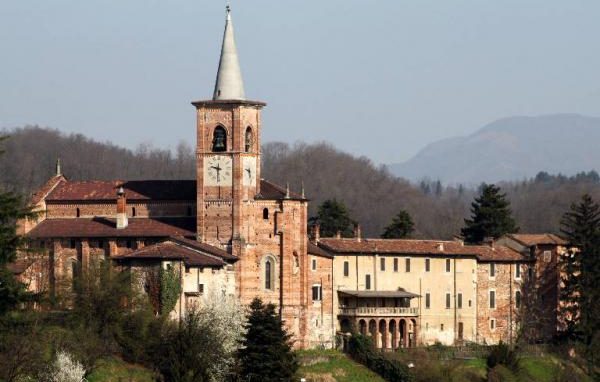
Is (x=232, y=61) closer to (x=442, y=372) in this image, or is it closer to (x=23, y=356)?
(x=442, y=372)

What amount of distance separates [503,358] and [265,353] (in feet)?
58.0

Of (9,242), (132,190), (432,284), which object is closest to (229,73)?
(132,190)

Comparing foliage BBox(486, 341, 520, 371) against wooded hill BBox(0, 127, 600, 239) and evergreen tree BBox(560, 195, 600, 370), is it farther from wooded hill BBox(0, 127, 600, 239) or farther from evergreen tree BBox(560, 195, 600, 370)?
wooded hill BBox(0, 127, 600, 239)

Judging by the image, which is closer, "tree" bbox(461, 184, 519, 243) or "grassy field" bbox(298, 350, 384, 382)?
"grassy field" bbox(298, 350, 384, 382)

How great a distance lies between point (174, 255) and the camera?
70.8 meters

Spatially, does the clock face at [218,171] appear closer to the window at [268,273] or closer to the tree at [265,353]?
the window at [268,273]

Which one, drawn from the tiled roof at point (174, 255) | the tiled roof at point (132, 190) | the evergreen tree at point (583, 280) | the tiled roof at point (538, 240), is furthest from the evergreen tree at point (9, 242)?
the tiled roof at point (538, 240)

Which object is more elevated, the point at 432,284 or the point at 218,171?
the point at 218,171

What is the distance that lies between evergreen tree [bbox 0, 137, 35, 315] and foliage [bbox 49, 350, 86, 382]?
13.1 meters

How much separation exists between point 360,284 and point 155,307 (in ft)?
52.0

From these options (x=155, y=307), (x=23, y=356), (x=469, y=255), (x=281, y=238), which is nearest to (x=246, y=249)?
(x=281, y=238)

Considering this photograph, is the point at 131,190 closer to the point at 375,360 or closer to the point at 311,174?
the point at 375,360

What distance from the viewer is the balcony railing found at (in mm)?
81188

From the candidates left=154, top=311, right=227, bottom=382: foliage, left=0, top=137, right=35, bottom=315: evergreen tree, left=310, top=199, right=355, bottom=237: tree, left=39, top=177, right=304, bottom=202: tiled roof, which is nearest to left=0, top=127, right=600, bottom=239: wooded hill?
left=310, top=199, right=355, bottom=237: tree
